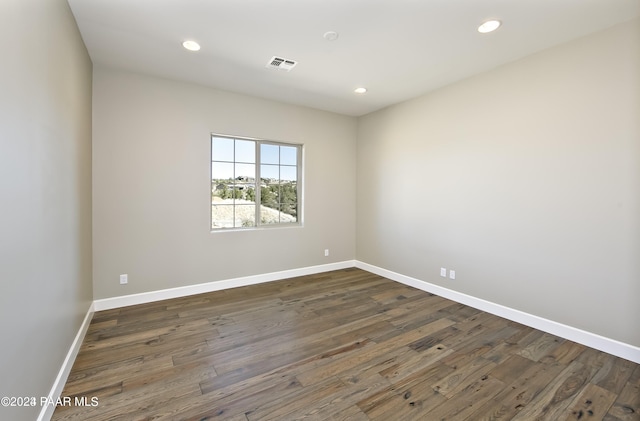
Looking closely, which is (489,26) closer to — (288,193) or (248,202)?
(288,193)

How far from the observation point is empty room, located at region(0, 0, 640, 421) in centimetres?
172

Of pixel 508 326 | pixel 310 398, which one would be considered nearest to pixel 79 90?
pixel 310 398

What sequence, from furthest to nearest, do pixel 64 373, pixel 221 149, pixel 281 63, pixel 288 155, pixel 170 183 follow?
pixel 288 155, pixel 221 149, pixel 170 183, pixel 281 63, pixel 64 373

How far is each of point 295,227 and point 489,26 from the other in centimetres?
335

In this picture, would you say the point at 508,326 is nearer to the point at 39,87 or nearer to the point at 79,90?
the point at 39,87

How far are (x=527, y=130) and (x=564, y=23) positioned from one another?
913mm

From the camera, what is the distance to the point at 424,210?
394cm

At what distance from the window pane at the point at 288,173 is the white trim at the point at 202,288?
146 centimetres

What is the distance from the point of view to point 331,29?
94.4 inches

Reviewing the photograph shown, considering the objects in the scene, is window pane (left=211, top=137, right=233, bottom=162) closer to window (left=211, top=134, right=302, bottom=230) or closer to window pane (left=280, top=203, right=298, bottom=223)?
window (left=211, top=134, right=302, bottom=230)

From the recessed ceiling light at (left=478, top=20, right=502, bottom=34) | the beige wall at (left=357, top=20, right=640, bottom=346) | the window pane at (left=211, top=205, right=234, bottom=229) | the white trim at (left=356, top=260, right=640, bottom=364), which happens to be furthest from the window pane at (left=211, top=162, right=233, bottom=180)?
the recessed ceiling light at (left=478, top=20, right=502, bottom=34)

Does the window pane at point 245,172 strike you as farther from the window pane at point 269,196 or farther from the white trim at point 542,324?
the white trim at point 542,324

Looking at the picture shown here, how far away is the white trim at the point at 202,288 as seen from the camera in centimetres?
322

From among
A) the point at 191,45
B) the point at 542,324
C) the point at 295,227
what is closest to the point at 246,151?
the point at 295,227
